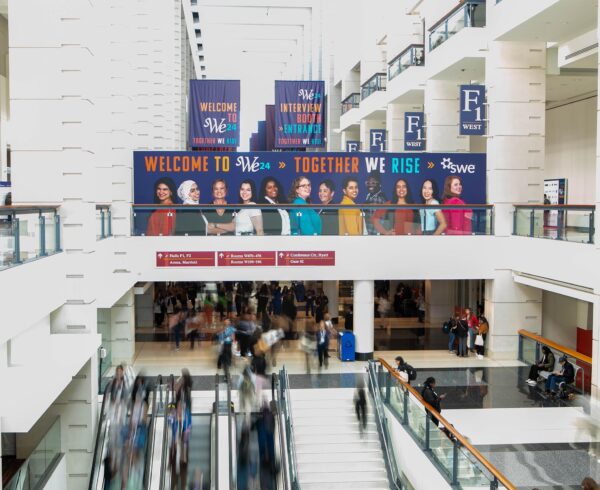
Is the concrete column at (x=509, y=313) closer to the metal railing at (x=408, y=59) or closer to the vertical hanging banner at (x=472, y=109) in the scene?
the vertical hanging banner at (x=472, y=109)

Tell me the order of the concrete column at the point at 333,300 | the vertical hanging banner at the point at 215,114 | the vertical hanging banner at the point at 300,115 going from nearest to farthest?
the vertical hanging banner at the point at 215,114 < the vertical hanging banner at the point at 300,115 < the concrete column at the point at 333,300

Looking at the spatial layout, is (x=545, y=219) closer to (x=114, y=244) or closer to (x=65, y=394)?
(x=114, y=244)

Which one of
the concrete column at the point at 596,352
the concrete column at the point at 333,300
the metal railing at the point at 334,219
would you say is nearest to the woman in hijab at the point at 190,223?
the metal railing at the point at 334,219

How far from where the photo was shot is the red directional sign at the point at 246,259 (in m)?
18.6

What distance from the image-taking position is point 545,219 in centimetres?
1722

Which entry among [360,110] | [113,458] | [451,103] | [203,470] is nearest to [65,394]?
[113,458]

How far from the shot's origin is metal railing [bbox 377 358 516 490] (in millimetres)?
8968

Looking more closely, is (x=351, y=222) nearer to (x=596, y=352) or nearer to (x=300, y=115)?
(x=300, y=115)

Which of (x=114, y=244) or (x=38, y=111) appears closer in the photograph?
(x=38, y=111)

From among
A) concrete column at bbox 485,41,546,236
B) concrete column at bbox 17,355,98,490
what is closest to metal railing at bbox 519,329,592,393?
concrete column at bbox 485,41,546,236

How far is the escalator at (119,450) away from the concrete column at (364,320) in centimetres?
735

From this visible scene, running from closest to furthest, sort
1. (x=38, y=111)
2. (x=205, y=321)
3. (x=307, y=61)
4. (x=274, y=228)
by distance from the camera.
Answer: (x=38, y=111), (x=274, y=228), (x=205, y=321), (x=307, y=61)

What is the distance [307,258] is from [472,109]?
5822 mm

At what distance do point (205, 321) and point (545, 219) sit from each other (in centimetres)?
1069
